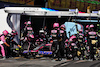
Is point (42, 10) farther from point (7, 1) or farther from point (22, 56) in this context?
point (7, 1)

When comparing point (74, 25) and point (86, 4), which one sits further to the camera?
point (86, 4)

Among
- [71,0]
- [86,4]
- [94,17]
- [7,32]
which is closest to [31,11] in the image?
[7,32]

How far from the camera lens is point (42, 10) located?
11.7 m

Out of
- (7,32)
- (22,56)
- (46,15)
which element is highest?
(46,15)

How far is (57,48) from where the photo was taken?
10156 millimetres

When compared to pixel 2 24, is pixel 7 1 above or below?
above

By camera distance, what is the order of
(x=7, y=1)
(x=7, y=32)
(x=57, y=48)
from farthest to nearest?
1. (x=7, y=1)
2. (x=7, y=32)
3. (x=57, y=48)

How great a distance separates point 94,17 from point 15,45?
450cm

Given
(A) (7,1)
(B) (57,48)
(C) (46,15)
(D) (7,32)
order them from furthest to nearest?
(A) (7,1), (C) (46,15), (D) (7,32), (B) (57,48)

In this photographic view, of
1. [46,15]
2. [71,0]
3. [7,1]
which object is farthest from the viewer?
[71,0]

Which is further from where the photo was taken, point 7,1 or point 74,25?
point 7,1

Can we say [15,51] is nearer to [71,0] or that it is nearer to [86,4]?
[71,0]

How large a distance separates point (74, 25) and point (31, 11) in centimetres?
257

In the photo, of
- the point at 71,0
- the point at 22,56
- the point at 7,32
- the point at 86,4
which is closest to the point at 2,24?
the point at 7,32
